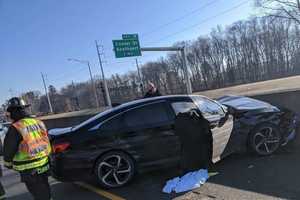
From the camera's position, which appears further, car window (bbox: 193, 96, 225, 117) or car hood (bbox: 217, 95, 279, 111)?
car hood (bbox: 217, 95, 279, 111)

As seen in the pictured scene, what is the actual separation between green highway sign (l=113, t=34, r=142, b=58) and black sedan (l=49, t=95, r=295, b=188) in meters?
20.5

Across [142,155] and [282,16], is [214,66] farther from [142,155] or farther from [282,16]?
[142,155]

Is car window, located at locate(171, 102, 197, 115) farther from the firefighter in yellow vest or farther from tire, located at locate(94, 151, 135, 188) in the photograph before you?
the firefighter in yellow vest

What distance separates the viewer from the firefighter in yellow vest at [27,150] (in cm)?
397

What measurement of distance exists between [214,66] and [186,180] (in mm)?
99696

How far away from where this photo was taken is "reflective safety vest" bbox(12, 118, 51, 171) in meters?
4.02

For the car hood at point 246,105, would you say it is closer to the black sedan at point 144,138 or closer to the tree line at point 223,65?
the black sedan at point 144,138

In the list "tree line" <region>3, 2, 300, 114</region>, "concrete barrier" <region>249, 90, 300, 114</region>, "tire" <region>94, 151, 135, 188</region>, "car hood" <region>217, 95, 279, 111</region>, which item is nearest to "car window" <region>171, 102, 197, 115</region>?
"car hood" <region>217, 95, 279, 111</region>

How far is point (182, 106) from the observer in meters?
6.38

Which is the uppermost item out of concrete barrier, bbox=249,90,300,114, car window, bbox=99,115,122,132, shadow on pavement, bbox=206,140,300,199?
car window, bbox=99,115,122,132

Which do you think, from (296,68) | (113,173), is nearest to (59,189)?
(113,173)

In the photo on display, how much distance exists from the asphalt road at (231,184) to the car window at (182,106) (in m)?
1.18

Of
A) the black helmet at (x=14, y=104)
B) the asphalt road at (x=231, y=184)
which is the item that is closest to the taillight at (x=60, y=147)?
the asphalt road at (x=231, y=184)

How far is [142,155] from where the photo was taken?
6.03m
